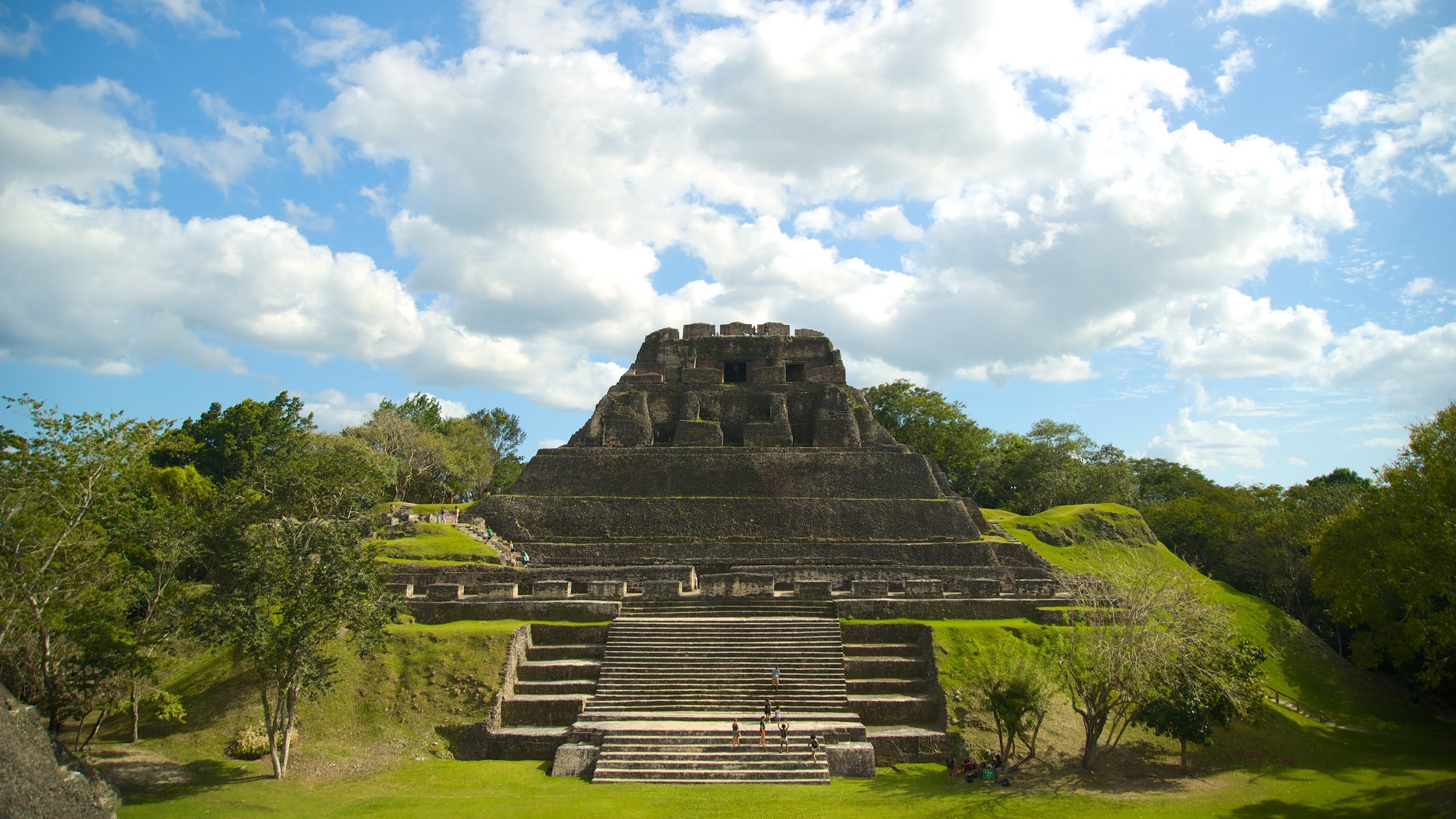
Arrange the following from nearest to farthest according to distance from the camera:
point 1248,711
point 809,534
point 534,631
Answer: point 1248,711
point 534,631
point 809,534

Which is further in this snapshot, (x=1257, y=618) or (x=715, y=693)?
(x=1257, y=618)

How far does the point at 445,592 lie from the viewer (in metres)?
19.8

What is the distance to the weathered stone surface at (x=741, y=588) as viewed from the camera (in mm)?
20141

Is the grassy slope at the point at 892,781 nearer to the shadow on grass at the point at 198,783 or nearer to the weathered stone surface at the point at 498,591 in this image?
the shadow on grass at the point at 198,783

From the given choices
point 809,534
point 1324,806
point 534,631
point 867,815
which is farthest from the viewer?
point 809,534

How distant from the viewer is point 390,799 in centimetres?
1263

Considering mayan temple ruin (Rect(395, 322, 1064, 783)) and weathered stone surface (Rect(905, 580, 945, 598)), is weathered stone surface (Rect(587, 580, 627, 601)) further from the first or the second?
weathered stone surface (Rect(905, 580, 945, 598))

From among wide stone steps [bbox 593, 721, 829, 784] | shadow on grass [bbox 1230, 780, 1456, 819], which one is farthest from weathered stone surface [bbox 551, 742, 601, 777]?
shadow on grass [bbox 1230, 780, 1456, 819]

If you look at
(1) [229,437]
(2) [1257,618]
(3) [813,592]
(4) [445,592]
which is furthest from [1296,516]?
(1) [229,437]

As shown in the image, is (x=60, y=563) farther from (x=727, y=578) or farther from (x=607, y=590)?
(x=727, y=578)

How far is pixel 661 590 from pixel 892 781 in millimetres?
8164

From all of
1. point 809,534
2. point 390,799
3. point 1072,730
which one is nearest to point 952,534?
point 809,534

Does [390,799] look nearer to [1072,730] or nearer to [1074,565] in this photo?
[1072,730]

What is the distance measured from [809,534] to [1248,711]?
44.7 ft
